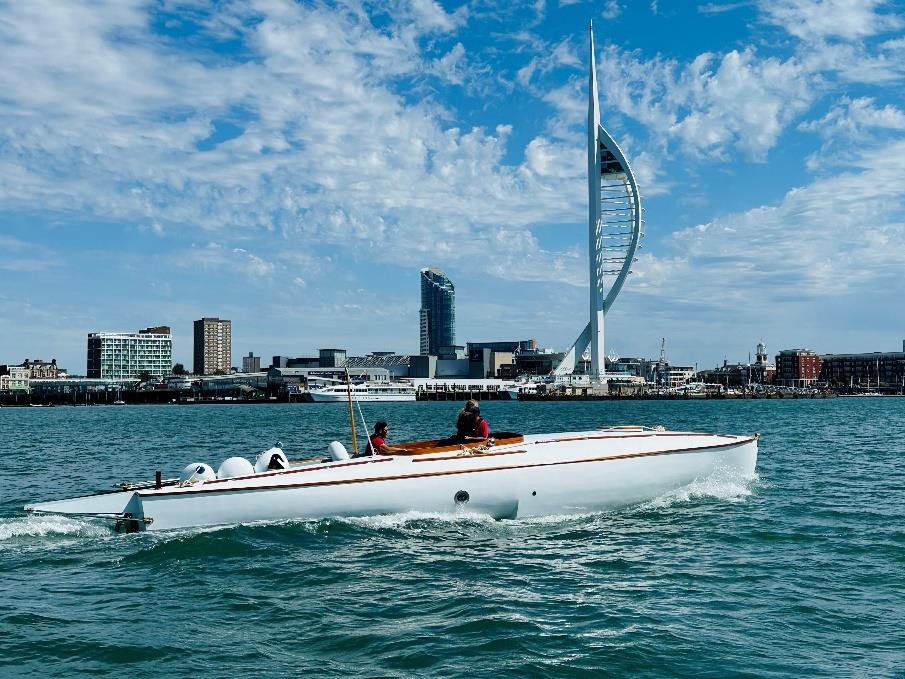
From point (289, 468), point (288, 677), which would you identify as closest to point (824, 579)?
point (288, 677)

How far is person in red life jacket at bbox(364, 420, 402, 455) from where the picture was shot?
15164mm

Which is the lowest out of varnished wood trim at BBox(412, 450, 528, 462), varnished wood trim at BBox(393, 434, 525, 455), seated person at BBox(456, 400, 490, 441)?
varnished wood trim at BBox(412, 450, 528, 462)

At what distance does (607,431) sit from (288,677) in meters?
10.6

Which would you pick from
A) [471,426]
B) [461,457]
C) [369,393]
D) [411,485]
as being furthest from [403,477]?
[369,393]

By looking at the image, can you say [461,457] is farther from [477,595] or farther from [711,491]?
[711,491]

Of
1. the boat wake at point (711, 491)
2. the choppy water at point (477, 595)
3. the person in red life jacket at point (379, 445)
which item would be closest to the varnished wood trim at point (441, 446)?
the person in red life jacket at point (379, 445)

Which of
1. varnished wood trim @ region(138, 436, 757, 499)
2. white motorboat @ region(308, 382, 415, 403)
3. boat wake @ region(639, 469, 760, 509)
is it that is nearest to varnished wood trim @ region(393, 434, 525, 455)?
varnished wood trim @ region(138, 436, 757, 499)

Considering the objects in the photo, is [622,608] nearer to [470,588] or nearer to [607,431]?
[470,588]

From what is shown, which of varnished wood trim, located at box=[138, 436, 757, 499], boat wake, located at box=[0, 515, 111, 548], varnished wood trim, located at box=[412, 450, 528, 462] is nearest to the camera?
varnished wood trim, located at box=[138, 436, 757, 499]

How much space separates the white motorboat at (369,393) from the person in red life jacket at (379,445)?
139m

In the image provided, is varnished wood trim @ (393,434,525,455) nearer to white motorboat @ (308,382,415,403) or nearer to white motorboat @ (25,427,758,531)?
white motorboat @ (25,427,758,531)

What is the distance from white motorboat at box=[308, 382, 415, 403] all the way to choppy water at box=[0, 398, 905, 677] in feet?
459

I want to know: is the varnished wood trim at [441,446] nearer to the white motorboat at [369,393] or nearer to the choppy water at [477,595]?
the choppy water at [477,595]

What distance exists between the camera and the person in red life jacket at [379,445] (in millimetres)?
15164
